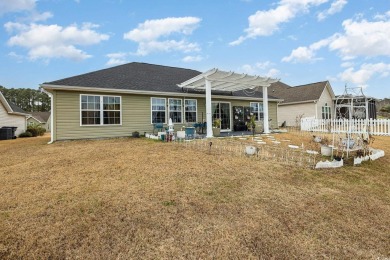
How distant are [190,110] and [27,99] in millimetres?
68479

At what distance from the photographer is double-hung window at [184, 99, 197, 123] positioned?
1541 cm

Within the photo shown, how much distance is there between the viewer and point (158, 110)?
566 inches

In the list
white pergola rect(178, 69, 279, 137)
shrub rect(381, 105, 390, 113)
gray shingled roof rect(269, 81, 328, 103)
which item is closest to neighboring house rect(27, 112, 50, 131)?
white pergola rect(178, 69, 279, 137)

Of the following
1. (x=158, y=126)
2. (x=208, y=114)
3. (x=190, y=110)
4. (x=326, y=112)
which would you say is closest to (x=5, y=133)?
(x=158, y=126)

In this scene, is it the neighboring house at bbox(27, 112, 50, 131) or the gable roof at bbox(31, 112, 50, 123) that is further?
the gable roof at bbox(31, 112, 50, 123)

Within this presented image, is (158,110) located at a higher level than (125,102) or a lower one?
lower

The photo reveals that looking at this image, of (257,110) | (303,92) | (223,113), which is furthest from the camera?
(303,92)

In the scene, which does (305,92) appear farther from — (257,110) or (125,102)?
(125,102)

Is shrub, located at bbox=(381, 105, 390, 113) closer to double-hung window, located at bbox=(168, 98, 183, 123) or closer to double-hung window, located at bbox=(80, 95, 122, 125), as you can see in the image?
double-hung window, located at bbox=(168, 98, 183, 123)

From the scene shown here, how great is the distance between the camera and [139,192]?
15.4 feet

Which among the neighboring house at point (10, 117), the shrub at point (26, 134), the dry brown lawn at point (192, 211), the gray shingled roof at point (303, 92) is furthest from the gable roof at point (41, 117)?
the dry brown lawn at point (192, 211)

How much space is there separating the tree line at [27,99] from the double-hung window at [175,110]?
6401 cm

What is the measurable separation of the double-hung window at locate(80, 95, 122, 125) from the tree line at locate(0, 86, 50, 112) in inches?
2488

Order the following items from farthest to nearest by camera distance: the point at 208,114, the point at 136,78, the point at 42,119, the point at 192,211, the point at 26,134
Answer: the point at 42,119 < the point at 26,134 < the point at 136,78 < the point at 208,114 < the point at 192,211
